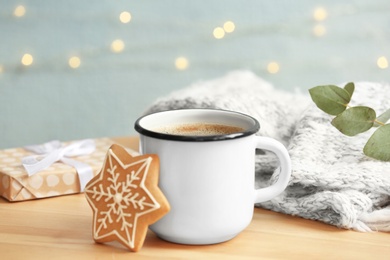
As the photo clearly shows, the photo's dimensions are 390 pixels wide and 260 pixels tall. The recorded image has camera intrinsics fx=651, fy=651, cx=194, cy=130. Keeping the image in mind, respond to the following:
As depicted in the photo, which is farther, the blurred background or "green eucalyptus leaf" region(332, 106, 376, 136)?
the blurred background

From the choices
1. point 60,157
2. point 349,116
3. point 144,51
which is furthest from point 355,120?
point 144,51

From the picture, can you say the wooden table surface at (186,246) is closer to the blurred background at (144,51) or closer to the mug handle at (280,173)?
the mug handle at (280,173)

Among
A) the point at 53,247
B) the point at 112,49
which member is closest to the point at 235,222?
the point at 53,247

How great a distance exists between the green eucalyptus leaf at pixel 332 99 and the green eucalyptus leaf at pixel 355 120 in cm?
1

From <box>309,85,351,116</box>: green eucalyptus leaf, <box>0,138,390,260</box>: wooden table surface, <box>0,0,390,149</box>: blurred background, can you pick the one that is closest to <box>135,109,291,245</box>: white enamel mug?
<box>0,138,390,260</box>: wooden table surface

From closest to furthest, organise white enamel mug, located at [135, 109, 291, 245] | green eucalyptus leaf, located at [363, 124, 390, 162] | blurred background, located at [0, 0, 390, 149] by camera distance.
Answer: white enamel mug, located at [135, 109, 291, 245] < green eucalyptus leaf, located at [363, 124, 390, 162] < blurred background, located at [0, 0, 390, 149]

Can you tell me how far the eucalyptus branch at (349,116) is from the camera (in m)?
0.83

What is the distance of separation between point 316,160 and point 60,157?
37cm

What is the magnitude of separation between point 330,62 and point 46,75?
705 mm

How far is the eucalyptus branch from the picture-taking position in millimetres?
832

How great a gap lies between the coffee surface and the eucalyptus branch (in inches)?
4.8

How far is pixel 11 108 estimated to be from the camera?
1.48 m

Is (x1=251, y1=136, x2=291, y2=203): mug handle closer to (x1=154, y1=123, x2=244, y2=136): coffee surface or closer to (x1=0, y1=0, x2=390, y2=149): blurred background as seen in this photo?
(x1=154, y1=123, x2=244, y2=136): coffee surface

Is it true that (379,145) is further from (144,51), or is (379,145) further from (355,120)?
(144,51)
